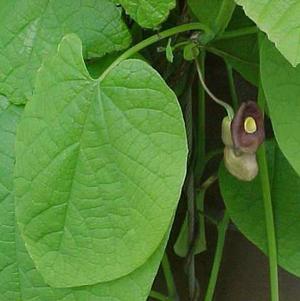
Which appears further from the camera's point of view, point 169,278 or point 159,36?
point 169,278

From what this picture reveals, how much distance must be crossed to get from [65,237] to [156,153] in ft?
0.34

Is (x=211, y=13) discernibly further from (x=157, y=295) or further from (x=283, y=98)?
(x=157, y=295)

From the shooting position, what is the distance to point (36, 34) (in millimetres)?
728

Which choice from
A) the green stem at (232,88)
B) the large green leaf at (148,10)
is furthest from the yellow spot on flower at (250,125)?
the green stem at (232,88)

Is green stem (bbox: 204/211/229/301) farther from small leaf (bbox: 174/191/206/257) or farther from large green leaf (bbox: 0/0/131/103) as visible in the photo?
large green leaf (bbox: 0/0/131/103)

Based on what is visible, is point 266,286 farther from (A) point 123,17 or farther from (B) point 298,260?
(A) point 123,17

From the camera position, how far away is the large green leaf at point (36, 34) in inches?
28.4

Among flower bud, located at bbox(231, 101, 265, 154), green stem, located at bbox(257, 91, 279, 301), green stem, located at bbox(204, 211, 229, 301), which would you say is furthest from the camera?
green stem, located at bbox(204, 211, 229, 301)

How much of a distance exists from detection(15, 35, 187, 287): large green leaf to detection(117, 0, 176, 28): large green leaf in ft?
0.13

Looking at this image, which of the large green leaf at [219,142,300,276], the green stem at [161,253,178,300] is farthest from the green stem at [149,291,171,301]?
the large green leaf at [219,142,300,276]

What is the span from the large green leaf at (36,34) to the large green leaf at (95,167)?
49 mm

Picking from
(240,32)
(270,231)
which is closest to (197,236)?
(270,231)

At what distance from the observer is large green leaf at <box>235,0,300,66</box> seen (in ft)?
Result: 1.89

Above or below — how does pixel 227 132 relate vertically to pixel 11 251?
above
